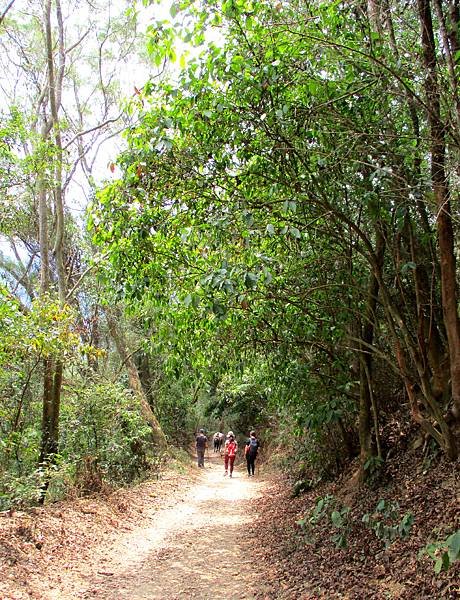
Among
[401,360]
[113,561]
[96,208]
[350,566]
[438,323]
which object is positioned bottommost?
[113,561]

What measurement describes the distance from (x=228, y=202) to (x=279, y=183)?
2.04 ft

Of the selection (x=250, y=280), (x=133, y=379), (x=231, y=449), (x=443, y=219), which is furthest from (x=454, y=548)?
(x=133, y=379)

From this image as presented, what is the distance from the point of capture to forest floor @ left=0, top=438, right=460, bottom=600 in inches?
203

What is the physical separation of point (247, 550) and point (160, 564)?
1.51 m

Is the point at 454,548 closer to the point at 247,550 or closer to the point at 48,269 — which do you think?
the point at 247,550

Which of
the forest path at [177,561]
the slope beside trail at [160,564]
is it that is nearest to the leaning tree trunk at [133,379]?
the forest path at [177,561]

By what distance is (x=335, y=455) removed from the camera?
381 inches

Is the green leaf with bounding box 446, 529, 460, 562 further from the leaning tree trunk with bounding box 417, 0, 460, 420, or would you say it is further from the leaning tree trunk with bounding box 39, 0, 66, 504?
the leaning tree trunk with bounding box 39, 0, 66, 504

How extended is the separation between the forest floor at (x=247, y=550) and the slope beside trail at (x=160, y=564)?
0.02m

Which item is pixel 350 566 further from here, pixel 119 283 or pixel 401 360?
pixel 119 283

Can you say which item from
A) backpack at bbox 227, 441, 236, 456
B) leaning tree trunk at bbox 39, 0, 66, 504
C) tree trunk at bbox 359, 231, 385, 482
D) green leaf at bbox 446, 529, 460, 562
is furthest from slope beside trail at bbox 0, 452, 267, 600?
backpack at bbox 227, 441, 236, 456

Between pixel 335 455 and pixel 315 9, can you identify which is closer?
pixel 315 9

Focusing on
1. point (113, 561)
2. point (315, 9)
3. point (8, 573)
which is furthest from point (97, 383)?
point (315, 9)

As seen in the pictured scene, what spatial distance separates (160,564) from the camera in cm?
739
